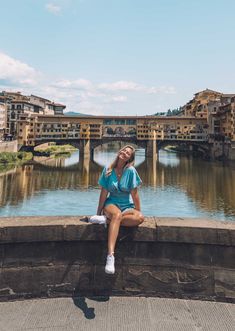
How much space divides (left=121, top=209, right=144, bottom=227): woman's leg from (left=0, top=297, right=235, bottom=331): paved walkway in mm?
938

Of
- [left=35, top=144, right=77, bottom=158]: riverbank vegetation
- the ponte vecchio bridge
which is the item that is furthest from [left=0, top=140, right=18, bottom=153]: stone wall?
the ponte vecchio bridge

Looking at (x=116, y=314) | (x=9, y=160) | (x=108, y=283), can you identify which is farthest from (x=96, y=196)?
(x=9, y=160)

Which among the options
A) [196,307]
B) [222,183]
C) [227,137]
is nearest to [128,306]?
[196,307]

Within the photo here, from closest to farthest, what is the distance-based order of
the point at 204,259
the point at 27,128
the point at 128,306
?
the point at 128,306
the point at 204,259
the point at 27,128

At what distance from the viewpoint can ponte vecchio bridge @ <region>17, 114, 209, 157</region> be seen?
90938 millimetres

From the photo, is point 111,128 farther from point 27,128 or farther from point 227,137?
point 227,137

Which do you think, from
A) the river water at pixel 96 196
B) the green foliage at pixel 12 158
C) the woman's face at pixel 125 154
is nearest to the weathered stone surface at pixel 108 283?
the woman's face at pixel 125 154

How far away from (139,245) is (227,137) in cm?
8060

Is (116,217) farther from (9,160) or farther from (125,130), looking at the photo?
(125,130)

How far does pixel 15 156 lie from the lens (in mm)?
67625

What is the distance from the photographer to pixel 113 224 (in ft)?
13.7

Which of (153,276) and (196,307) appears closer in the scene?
(196,307)

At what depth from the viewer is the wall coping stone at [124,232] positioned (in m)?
4.32

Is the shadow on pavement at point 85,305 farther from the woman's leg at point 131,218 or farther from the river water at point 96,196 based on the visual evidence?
the river water at point 96,196
